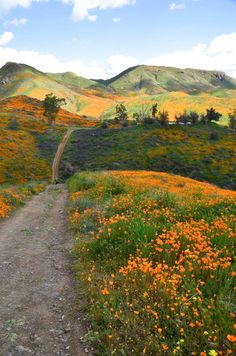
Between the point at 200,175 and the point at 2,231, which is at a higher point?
the point at 2,231

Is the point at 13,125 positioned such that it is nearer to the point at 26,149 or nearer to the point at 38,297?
the point at 26,149

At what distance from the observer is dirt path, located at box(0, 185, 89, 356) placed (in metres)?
5.80

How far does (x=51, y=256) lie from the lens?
1073cm

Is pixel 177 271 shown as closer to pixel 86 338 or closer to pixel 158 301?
pixel 158 301

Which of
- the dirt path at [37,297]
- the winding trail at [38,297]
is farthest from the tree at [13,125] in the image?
the winding trail at [38,297]

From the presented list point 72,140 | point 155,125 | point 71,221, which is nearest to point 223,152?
point 155,125

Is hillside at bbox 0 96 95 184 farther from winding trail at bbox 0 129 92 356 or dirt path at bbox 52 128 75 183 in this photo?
winding trail at bbox 0 129 92 356

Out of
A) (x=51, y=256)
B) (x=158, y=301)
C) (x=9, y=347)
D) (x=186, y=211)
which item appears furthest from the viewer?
(x=186, y=211)

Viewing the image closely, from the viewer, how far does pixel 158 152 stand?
67938 millimetres

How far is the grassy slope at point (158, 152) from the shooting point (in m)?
61.6

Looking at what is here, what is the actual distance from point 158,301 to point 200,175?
55.9m

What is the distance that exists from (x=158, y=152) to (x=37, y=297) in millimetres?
61659

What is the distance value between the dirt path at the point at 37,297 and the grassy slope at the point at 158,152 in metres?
45.8

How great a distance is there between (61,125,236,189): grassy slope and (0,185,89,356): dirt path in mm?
45780
